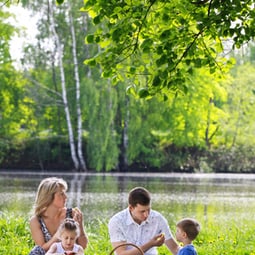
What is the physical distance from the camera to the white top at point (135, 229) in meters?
6.45

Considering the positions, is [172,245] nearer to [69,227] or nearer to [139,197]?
[139,197]

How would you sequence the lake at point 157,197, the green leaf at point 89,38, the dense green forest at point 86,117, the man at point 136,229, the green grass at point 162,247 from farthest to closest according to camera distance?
the dense green forest at point 86,117, the lake at point 157,197, the green grass at point 162,247, the green leaf at point 89,38, the man at point 136,229

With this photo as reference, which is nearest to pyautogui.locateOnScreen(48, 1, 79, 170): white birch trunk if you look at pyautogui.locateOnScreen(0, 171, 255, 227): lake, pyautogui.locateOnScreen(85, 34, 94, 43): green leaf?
pyautogui.locateOnScreen(0, 171, 255, 227): lake

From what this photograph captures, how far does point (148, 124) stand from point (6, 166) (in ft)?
23.7

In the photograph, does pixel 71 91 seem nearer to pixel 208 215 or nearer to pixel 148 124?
pixel 148 124

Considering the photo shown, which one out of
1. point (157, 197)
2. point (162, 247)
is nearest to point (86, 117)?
point (157, 197)

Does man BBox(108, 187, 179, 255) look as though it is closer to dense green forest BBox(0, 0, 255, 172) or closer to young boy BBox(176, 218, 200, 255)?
young boy BBox(176, 218, 200, 255)

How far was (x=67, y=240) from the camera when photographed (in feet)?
18.6

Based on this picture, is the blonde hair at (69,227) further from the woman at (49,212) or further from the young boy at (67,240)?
the woman at (49,212)

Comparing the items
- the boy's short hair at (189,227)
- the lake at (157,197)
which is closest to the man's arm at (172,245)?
the boy's short hair at (189,227)

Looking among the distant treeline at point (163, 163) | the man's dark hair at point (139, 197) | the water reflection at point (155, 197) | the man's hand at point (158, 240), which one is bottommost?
the distant treeline at point (163, 163)

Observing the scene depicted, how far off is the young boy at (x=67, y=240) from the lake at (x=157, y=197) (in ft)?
30.9

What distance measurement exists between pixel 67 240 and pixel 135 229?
0.94 m

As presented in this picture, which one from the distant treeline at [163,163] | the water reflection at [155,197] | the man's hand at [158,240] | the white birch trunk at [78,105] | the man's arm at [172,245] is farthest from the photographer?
the distant treeline at [163,163]
